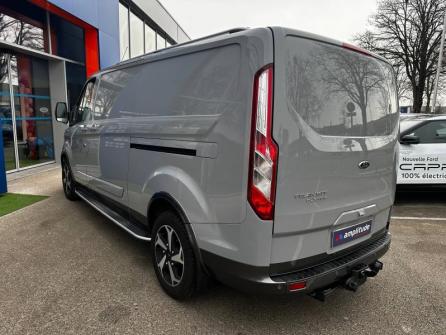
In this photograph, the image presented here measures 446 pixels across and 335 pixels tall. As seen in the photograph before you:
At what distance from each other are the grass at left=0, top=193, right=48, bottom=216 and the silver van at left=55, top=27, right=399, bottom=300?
140 inches

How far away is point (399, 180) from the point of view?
5.83m

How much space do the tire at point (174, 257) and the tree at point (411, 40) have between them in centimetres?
2371

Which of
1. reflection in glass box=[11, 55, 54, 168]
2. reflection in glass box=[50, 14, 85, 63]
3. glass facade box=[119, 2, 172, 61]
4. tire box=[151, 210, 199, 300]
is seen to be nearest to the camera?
tire box=[151, 210, 199, 300]

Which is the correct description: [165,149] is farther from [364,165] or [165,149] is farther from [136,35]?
[136,35]

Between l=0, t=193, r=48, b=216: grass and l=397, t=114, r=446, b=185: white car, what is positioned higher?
l=397, t=114, r=446, b=185: white car

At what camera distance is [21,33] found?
8.26 metres

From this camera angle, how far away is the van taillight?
203cm

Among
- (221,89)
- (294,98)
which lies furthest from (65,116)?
(294,98)

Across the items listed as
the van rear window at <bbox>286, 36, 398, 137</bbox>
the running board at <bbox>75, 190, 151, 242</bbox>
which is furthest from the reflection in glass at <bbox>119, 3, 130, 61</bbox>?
the van rear window at <bbox>286, 36, 398, 137</bbox>

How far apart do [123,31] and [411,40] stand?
19812mm

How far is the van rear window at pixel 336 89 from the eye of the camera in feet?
6.98

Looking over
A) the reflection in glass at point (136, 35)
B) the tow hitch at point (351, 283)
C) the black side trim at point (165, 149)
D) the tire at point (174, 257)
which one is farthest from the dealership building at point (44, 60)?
the tow hitch at point (351, 283)

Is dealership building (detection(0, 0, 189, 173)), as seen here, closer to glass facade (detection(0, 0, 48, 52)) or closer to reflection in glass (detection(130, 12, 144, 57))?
glass facade (detection(0, 0, 48, 52))

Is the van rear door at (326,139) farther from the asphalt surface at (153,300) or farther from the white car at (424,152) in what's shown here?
the white car at (424,152)
